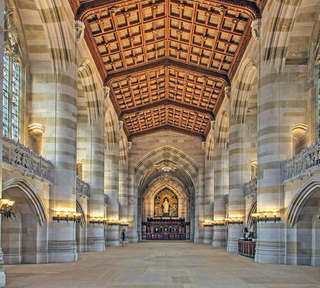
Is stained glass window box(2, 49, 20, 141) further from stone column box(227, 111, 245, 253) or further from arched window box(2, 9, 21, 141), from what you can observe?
stone column box(227, 111, 245, 253)

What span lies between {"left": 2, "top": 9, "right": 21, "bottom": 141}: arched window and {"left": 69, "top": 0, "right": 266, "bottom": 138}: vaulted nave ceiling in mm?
3912

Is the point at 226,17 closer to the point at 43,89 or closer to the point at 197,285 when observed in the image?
the point at 43,89

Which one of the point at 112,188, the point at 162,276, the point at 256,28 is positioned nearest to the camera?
the point at 162,276

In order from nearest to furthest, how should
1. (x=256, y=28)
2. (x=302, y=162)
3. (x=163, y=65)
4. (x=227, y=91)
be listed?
(x=302, y=162)
(x=256, y=28)
(x=227, y=91)
(x=163, y=65)

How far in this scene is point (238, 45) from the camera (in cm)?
2980

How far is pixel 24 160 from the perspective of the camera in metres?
19.3

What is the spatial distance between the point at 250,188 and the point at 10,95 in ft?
52.0

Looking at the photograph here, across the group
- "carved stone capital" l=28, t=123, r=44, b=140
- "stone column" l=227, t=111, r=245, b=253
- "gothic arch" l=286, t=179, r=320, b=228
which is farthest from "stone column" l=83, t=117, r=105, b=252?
"gothic arch" l=286, t=179, r=320, b=228

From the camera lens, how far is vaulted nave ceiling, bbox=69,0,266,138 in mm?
26562

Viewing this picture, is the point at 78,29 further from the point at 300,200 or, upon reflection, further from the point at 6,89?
the point at 300,200

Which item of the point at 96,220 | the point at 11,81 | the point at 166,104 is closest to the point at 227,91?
the point at 166,104

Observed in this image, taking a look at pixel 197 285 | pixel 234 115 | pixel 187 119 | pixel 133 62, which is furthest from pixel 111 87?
pixel 197 285

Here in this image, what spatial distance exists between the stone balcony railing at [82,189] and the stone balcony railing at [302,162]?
42.0ft

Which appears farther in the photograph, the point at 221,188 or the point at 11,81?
the point at 221,188
